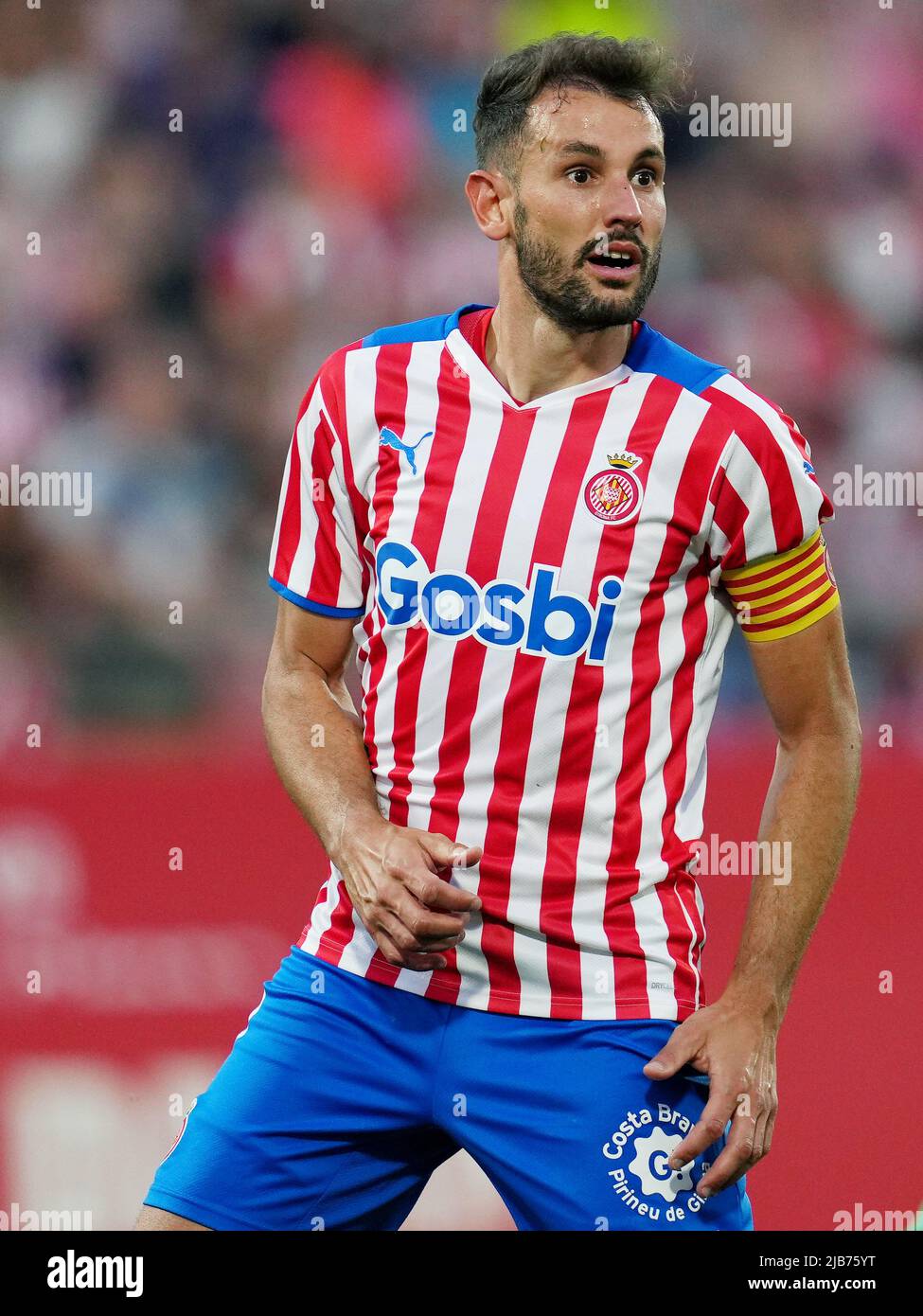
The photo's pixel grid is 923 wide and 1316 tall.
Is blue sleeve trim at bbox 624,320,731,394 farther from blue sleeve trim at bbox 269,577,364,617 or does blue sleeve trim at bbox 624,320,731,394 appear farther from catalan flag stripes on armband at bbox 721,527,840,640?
blue sleeve trim at bbox 269,577,364,617

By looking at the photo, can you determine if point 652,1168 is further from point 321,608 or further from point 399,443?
point 399,443

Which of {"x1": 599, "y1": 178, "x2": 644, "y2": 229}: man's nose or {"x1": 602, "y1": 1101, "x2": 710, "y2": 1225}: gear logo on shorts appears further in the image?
{"x1": 599, "y1": 178, "x2": 644, "y2": 229}: man's nose

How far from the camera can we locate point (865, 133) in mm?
6984

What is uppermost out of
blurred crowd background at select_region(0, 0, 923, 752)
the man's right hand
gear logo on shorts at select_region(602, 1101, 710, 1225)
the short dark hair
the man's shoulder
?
blurred crowd background at select_region(0, 0, 923, 752)

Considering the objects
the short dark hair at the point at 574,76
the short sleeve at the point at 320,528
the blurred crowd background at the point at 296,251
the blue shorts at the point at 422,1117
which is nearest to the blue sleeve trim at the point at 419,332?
the short sleeve at the point at 320,528

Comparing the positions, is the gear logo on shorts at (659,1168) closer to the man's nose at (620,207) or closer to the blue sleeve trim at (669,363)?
the blue sleeve trim at (669,363)

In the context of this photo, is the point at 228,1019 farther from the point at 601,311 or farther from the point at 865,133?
the point at 865,133

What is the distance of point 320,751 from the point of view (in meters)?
2.73

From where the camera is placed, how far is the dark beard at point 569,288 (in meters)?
2.62

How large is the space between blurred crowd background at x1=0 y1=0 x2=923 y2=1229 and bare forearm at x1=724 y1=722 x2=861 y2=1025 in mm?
1713

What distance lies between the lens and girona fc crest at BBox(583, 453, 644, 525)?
2566 millimetres

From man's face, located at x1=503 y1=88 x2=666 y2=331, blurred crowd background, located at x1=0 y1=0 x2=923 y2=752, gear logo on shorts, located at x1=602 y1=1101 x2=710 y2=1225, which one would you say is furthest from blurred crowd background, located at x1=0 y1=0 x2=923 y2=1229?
man's face, located at x1=503 y1=88 x2=666 y2=331
